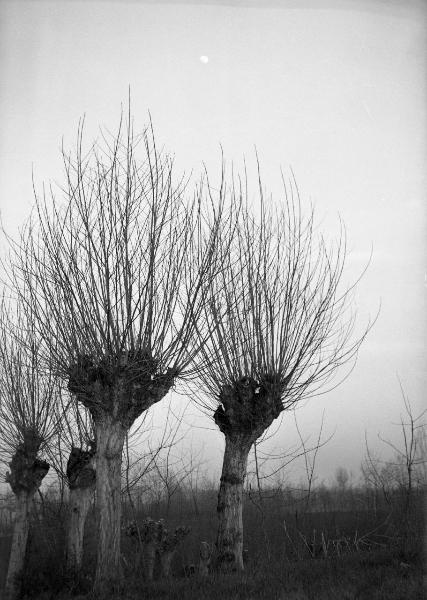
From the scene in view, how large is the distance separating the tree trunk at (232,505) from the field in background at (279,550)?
35cm

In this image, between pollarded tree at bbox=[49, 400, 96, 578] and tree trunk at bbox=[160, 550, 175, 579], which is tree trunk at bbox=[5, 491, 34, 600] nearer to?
pollarded tree at bbox=[49, 400, 96, 578]

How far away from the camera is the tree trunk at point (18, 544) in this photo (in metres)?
9.45

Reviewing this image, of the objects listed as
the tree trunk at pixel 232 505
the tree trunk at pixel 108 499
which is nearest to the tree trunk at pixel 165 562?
the tree trunk at pixel 232 505

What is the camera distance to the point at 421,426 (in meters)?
8.44

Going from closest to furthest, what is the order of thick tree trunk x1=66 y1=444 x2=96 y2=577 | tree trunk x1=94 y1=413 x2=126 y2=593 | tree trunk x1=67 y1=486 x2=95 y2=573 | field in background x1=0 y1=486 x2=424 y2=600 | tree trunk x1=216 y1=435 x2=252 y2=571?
tree trunk x1=94 y1=413 x2=126 y2=593, field in background x1=0 y1=486 x2=424 y2=600, tree trunk x1=216 y1=435 x2=252 y2=571, tree trunk x1=67 y1=486 x2=95 y2=573, thick tree trunk x1=66 y1=444 x2=96 y2=577

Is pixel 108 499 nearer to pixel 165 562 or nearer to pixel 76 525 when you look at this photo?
pixel 165 562

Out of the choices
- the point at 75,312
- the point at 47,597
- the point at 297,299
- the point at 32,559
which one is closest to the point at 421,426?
the point at 297,299

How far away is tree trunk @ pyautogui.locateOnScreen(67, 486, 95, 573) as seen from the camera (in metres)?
9.67

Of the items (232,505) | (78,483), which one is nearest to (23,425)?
(78,483)

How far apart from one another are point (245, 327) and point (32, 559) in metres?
5.70

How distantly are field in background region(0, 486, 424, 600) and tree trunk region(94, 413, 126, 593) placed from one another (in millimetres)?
253

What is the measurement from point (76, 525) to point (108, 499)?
4.04 metres

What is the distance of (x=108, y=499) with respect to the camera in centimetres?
648

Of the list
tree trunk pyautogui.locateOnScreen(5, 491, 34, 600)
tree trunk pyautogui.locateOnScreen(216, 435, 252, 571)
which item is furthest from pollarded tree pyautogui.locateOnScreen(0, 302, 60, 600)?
tree trunk pyautogui.locateOnScreen(216, 435, 252, 571)
